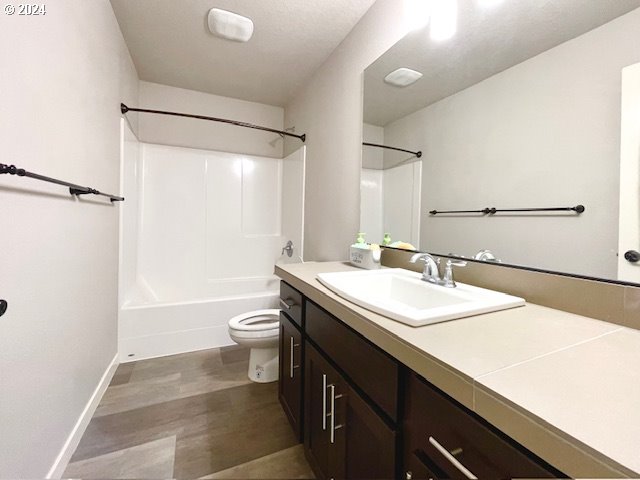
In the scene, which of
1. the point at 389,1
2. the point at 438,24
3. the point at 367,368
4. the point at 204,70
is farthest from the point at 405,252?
the point at 204,70

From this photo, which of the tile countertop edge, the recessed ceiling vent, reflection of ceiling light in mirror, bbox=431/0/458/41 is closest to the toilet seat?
the tile countertop edge

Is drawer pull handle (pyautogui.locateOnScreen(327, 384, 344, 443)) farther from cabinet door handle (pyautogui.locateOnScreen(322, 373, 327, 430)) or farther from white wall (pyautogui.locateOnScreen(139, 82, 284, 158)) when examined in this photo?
white wall (pyautogui.locateOnScreen(139, 82, 284, 158))

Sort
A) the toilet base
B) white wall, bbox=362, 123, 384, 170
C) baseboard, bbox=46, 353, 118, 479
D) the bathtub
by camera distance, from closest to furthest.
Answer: baseboard, bbox=46, 353, 118, 479 → white wall, bbox=362, 123, 384, 170 → the toilet base → the bathtub

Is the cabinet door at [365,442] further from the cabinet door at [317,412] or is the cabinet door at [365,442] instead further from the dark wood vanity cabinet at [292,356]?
the dark wood vanity cabinet at [292,356]

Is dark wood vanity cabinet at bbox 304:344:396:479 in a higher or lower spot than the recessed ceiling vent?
lower

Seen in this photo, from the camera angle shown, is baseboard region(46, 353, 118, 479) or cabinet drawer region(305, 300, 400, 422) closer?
cabinet drawer region(305, 300, 400, 422)

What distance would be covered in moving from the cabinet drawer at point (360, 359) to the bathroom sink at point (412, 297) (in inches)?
3.9

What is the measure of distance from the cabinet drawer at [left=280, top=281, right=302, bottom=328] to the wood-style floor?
62cm

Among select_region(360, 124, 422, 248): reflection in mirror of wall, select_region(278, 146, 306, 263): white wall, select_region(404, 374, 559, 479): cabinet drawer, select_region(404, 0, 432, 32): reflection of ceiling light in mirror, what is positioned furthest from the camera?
select_region(278, 146, 306, 263): white wall

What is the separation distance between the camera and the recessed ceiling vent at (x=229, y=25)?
5.52 ft

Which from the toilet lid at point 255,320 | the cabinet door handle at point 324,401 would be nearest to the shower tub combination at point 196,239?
the toilet lid at point 255,320

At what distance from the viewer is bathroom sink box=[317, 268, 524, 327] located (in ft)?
2.24

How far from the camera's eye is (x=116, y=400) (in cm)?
161

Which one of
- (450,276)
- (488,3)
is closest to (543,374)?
(450,276)
